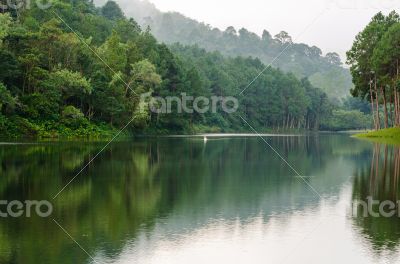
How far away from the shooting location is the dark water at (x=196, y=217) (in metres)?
14.1

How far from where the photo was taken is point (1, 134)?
6775 cm

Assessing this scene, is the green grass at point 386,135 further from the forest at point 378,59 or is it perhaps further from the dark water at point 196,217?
the dark water at point 196,217

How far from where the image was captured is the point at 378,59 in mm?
82250

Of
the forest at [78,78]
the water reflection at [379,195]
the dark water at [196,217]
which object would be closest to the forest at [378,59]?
the forest at [78,78]

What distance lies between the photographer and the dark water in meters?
14.1

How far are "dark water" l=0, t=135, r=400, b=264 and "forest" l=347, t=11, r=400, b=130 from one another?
4999 cm

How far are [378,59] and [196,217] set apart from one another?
228 ft

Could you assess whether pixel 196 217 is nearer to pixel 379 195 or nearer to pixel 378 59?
pixel 379 195

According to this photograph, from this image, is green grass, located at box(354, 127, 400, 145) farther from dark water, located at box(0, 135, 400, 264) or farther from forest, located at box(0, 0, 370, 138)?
dark water, located at box(0, 135, 400, 264)

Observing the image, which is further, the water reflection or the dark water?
the water reflection

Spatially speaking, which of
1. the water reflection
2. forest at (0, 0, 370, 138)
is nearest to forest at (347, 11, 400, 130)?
forest at (0, 0, 370, 138)

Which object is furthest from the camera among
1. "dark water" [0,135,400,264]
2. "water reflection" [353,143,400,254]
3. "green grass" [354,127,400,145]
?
"green grass" [354,127,400,145]

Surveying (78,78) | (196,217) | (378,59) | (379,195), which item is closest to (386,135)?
(378,59)

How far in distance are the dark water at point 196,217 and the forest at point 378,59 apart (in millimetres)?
49991
